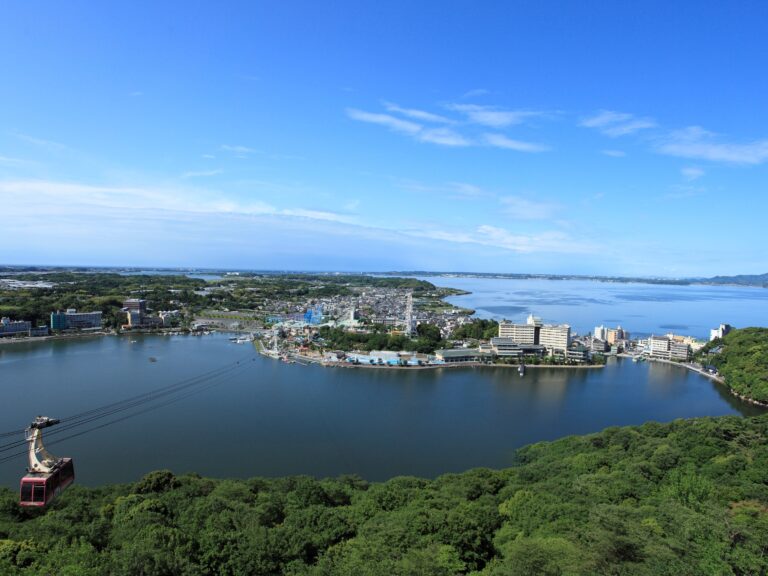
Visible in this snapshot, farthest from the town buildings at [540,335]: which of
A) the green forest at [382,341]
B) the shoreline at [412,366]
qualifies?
the green forest at [382,341]

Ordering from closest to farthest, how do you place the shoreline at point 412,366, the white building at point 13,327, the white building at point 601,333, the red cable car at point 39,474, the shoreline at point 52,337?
the red cable car at point 39,474
the shoreline at point 412,366
the shoreline at point 52,337
the white building at point 13,327
the white building at point 601,333

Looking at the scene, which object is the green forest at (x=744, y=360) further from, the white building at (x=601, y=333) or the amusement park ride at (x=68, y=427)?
the amusement park ride at (x=68, y=427)

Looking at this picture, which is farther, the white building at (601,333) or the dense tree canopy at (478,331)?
the white building at (601,333)

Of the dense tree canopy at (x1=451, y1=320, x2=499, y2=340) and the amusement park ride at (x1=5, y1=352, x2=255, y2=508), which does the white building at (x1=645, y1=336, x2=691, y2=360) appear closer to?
the dense tree canopy at (x1=451, y1=320, x2=499, y2=340)

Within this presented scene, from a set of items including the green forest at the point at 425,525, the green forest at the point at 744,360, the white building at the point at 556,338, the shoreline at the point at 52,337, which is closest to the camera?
the green forest at the point at 425,525

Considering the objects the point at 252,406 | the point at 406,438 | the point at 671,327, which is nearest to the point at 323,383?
the point at 252,406

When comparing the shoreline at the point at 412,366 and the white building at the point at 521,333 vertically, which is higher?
the white building at the point at 521,333

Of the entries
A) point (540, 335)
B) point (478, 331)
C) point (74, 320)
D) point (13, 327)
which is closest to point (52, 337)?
point (13, 327)

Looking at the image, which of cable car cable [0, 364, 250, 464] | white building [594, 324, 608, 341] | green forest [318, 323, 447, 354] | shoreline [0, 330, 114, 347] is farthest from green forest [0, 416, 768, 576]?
shoreline [0, 330, 114, 347]
